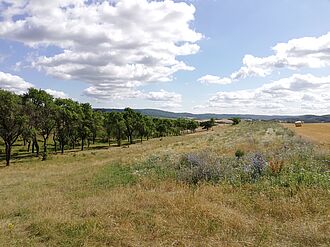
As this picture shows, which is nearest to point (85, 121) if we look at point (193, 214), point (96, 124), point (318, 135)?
point (96, 124)

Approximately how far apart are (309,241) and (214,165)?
27.3 ft

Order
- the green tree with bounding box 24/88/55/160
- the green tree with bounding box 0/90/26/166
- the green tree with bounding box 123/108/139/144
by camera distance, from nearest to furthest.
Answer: the green tree with bounding box 0/90/26/166 → the green tree with bounding box 24/88/55/160 → the green tree with bounding box 123/108/139/144

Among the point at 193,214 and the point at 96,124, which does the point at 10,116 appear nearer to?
the point at 96,124

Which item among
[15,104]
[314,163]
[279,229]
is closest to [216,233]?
[279,229]

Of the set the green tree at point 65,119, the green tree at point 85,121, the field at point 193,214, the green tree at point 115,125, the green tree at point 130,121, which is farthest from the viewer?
the green tree at point 130,121

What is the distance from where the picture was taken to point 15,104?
52.3m

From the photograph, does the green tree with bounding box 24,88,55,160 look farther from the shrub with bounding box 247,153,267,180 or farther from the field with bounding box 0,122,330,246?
the shrub with bounding box 247,153,267,180

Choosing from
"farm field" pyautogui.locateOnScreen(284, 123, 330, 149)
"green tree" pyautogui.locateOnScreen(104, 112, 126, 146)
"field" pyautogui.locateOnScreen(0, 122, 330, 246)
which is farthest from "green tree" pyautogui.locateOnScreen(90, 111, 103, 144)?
"field" pyautogui.locateOnScreen(0, 122, 330, 246)

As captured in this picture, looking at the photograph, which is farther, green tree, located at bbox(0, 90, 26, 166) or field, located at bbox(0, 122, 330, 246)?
green tree, located at bbox(0, 90, 26, 166)

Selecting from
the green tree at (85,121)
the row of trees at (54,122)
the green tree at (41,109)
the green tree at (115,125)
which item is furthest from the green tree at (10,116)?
the green tree at (115,125)

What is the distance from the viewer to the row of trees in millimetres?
52669

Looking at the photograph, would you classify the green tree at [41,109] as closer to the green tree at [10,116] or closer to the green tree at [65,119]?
the green tree at [65,119]

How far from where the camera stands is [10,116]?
168 ft

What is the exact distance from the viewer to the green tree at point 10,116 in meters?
51.2
